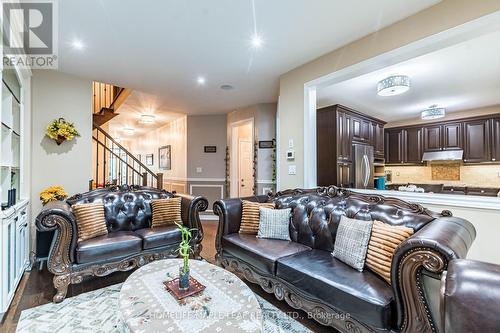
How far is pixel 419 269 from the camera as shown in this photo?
1.30m

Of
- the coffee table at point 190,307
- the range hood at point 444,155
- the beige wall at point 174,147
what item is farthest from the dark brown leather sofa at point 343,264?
the range hood at point 444,155

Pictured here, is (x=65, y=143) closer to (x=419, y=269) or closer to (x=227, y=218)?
(x=227, y=218)

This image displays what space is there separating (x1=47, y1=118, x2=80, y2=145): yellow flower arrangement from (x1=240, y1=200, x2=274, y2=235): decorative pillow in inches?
101

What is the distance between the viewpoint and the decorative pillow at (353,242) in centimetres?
184

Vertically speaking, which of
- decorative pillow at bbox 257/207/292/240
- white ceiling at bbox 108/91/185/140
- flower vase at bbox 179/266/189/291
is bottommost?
flower vase at bbox 179/266/189/291

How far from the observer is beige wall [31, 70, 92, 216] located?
3203mm

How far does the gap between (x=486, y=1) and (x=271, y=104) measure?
11.5 feet

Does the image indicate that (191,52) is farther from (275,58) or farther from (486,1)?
(486,1)

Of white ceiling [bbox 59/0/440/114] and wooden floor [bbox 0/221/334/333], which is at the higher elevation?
white ceiling [bbox 59/0/440/114]

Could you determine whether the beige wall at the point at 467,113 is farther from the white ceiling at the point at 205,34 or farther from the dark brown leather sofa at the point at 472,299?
the dark brown leather sofa at the point at 472,299

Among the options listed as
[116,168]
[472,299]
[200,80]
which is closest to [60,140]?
[200,80]

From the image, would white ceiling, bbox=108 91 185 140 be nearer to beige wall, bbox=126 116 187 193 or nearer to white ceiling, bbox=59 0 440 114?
beige wall, bbox=126 116 187 193

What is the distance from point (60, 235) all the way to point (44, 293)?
0.64 metres

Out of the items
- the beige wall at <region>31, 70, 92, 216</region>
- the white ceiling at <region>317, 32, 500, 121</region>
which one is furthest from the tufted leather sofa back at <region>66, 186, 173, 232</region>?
the white ceiling at <region>317, 32, 500, 121</region>
